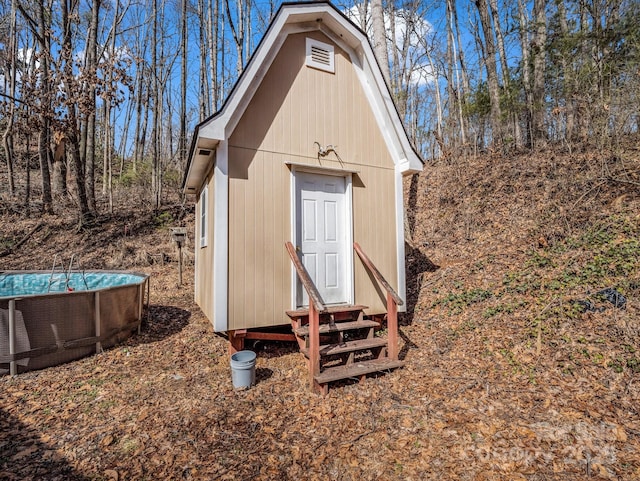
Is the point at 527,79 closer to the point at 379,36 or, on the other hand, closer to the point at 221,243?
the point at 379,36

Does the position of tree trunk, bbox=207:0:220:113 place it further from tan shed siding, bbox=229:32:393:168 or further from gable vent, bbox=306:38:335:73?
tan shed siding, bbox=229:32:393:168

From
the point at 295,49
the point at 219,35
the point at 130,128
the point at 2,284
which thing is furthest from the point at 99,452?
the point at 130,128

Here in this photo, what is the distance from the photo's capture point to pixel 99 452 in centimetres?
300

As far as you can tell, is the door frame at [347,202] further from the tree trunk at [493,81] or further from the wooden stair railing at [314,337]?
the tree trunk at [493,81]

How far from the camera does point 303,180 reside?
535cm

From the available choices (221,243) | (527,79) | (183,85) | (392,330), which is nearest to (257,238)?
(221,243)

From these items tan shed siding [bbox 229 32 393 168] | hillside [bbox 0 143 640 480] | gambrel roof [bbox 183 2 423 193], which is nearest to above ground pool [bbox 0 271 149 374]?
hillside [bbox 0 143 640 480]

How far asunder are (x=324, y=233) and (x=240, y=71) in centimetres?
1075

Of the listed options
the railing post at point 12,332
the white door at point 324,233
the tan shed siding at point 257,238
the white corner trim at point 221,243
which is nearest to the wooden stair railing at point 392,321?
the white door at point 324,233

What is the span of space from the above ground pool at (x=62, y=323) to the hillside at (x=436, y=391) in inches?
9.8

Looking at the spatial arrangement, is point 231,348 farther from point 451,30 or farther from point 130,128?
point 130,128

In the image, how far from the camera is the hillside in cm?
283

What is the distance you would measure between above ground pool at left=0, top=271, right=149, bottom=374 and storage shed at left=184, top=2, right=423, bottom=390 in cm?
169

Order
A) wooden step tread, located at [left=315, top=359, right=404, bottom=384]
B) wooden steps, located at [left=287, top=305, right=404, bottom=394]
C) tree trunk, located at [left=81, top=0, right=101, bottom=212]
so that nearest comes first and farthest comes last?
wooden step tread, located at [left=315, top=359, right=404, bottom=384]
wooden steps, located at [left=287, top=305, right=404, bottom=394]
tree trunk, located at [left=81, top=0, right=101, bottom=212]
